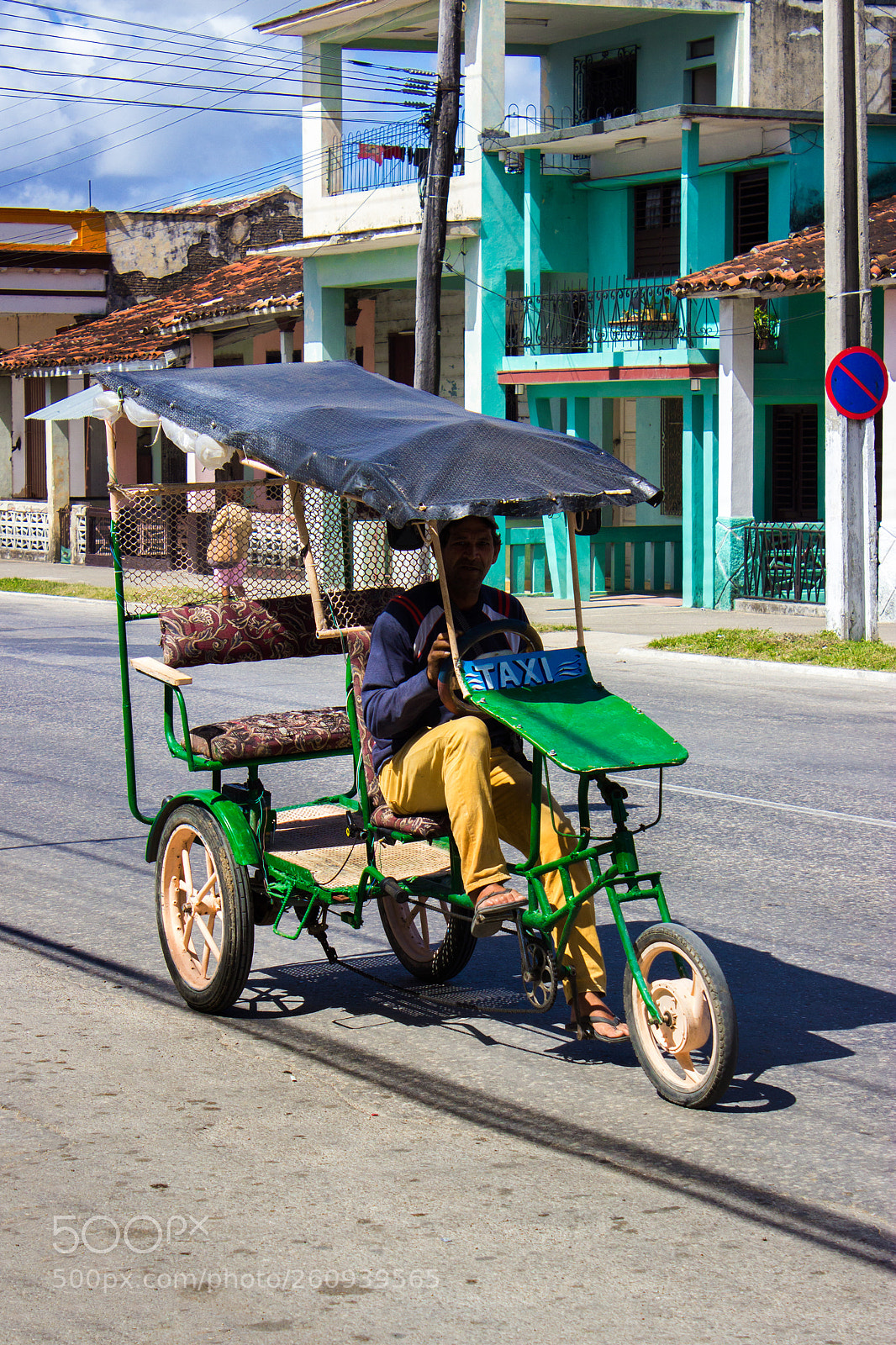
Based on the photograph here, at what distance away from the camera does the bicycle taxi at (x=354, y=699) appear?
4.67m

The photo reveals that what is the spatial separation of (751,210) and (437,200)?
6.03 m

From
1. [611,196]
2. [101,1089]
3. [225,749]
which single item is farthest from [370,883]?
[611,196]

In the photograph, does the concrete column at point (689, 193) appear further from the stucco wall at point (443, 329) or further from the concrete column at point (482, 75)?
the stucco wall at point (443, 329)

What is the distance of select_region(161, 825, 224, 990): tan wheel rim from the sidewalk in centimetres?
1165

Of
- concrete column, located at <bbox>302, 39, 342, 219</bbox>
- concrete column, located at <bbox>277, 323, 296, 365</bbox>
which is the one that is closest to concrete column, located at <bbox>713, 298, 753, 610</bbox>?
concrete column, located at <bbox>302, 39, 342, 219</bbox>

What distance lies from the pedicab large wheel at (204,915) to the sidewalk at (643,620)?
38.3ft

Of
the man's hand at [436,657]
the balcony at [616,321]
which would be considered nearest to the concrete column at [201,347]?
the balcony at [616,321]

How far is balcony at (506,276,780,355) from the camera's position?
2170 cm

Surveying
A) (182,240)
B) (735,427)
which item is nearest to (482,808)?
(735,427)

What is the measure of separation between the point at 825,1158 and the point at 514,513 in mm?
2128

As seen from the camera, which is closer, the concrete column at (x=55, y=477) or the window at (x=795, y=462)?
the window at (x=795, y=462)

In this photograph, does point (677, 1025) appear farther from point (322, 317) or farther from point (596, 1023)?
point (322, 317)

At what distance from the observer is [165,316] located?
3309cm

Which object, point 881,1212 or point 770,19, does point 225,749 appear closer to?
point 881,1212
